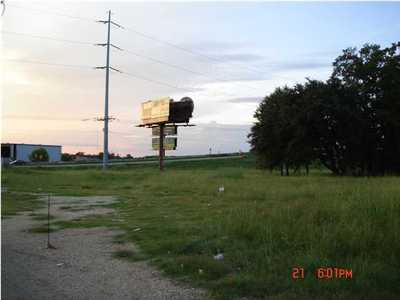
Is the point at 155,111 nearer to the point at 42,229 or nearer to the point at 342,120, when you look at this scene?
the point at 342,120

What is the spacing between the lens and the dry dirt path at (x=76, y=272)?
22.8 feet

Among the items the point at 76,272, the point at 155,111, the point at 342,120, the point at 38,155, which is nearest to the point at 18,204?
the point at 76,272

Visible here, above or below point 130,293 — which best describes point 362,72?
above

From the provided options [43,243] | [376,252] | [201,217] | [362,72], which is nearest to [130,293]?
[376,252]

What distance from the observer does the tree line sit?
47.4 meters

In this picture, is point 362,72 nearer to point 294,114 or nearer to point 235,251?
point 294,114

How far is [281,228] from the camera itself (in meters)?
9.93

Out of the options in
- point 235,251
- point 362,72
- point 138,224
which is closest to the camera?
point 235,251

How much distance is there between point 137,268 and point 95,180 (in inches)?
1299

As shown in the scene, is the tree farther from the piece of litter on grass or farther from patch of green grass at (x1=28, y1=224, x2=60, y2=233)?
the piece of litter on grass
